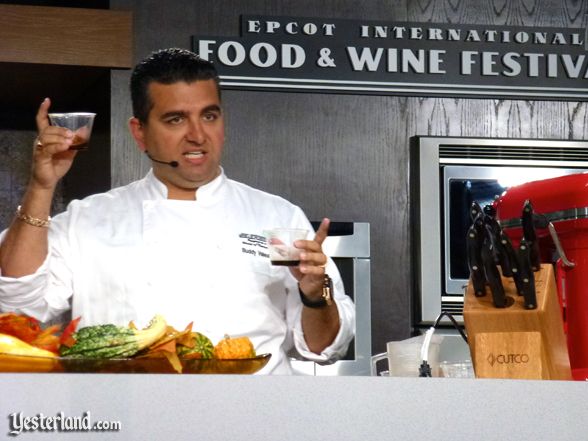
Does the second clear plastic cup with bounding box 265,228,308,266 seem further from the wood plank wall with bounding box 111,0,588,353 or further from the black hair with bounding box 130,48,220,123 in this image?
the wood plank wall with bounding box 111,0,588,353

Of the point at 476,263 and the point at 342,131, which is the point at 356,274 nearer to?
the point at 342,131

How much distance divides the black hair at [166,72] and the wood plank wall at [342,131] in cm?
121

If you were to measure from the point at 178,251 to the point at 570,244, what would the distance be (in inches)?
29.8

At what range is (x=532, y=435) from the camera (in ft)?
3.76

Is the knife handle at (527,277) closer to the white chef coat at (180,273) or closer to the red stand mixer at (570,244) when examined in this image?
the red stand mixer at (570,244)

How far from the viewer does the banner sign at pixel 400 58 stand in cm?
352

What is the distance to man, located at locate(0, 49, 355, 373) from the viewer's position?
1850mm

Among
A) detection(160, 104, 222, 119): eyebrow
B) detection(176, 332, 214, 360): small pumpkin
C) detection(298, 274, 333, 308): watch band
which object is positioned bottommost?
detection(176, 332, 214, 360): small pumpkin

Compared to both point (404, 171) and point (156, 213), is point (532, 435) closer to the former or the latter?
point (156, 213)

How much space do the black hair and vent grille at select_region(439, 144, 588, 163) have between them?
5.18 feet

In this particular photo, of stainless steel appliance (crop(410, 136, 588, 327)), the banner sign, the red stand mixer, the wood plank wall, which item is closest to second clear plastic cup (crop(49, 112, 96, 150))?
the red stand mixer

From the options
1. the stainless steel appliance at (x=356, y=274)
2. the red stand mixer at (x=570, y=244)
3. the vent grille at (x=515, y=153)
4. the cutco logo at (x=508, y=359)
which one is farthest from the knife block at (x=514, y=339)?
the vent grille at (x=515, y=153)

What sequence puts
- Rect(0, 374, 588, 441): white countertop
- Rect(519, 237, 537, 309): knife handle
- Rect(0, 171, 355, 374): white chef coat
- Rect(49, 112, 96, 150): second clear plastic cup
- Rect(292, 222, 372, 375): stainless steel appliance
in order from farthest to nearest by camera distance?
Rect(292, 222, 372, 375): stainless steel appliance, Rect(0, 171, 355, 374): white chef coat, Rect(49, 112, 96, 150): second clear plastic cup, Rect(519, 237, 537, 309): knife handle, Rect(0, 374, 588, 441): white countertop

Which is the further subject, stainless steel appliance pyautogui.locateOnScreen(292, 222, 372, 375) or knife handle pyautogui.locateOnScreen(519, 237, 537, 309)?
stainless steel appliance pyautogui.locateOnScreen(292, 222, 372, 375)
